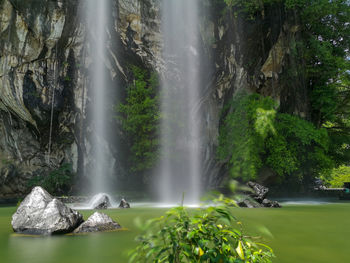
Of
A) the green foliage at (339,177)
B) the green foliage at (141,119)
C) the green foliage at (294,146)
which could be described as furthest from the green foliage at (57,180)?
the green foliage at (339,177)

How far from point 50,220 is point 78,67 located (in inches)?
498

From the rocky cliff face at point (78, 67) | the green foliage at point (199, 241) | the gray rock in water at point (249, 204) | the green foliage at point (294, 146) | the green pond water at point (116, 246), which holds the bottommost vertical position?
the gray rock in water at point (249, 204)

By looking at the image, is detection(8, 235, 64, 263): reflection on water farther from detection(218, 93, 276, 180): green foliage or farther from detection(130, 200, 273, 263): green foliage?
detection(218, 93, 276, 180): green foliage

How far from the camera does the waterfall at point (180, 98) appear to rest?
15.2 m

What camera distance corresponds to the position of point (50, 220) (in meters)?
4.21

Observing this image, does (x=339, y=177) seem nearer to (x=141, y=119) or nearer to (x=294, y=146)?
(x=294, y=146)

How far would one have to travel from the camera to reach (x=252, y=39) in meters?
15.0

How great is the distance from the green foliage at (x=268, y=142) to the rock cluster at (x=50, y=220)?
895cm

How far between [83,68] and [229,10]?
803 centimetres

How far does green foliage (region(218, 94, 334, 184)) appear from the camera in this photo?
1266 cm

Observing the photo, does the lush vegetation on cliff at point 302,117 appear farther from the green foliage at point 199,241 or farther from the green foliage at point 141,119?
the green foliage at point 199,241

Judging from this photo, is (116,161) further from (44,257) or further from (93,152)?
(44,257)

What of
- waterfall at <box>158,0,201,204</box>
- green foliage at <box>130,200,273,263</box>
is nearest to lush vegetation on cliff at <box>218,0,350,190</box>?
waterfall at <box>158,0,201,204</box>

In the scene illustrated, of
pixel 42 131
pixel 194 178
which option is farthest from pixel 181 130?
pixel 42 131
